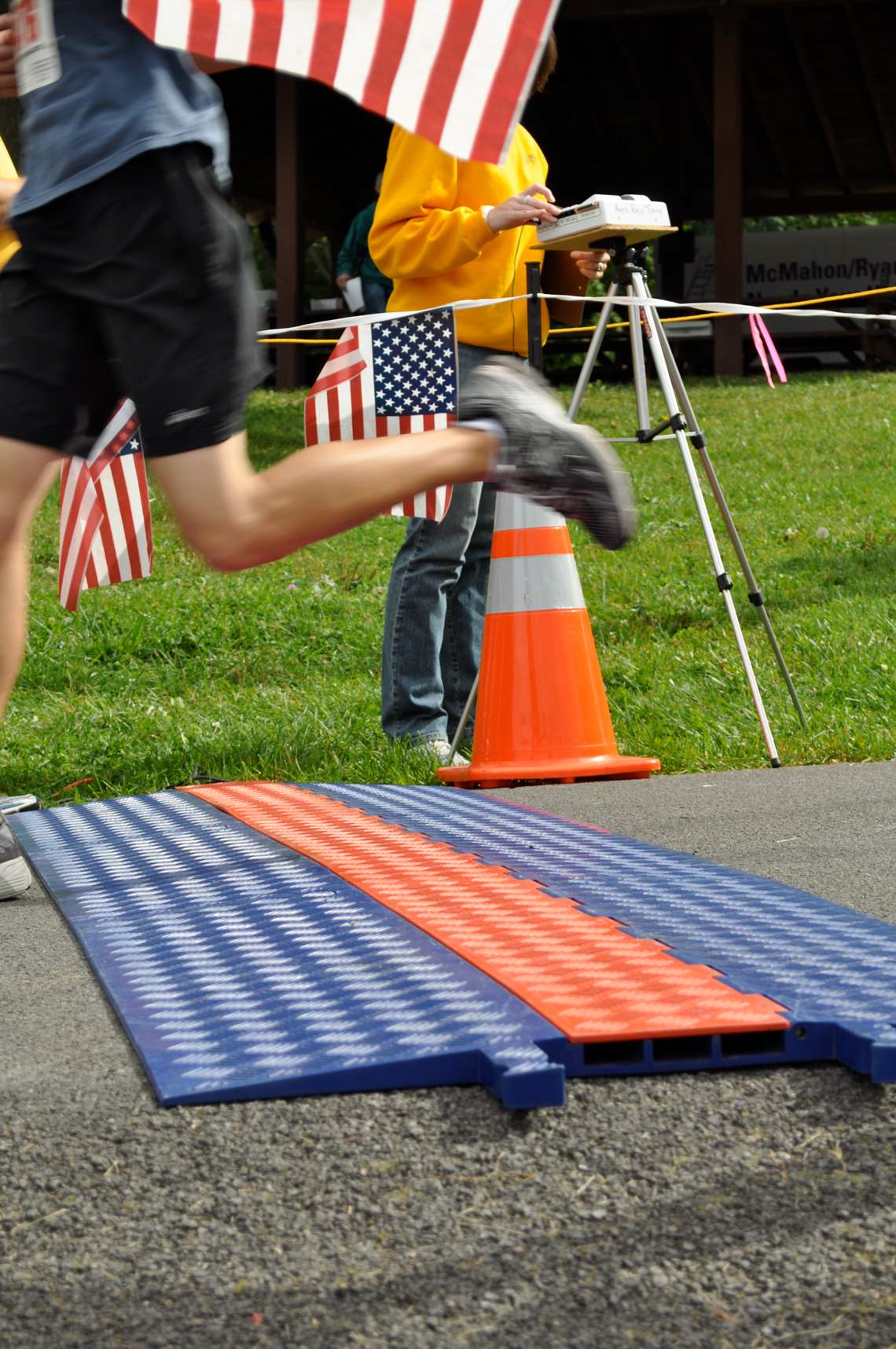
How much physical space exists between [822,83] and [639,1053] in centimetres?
2373

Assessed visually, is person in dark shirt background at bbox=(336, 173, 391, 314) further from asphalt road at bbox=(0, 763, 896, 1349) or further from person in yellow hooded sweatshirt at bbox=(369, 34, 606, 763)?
asphalt road at bbox=(0, 763, 896, 1349)

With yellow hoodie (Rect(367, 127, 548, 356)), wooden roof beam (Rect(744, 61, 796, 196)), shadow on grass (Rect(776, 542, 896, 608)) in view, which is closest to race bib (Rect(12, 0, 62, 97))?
yellow hoodie (Rect(367, 127, 548, 356))

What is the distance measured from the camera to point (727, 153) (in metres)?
19.0

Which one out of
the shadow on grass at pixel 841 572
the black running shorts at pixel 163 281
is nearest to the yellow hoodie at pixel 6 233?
the black running shorts at pixel 163 281

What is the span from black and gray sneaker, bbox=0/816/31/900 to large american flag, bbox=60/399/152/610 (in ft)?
6.84

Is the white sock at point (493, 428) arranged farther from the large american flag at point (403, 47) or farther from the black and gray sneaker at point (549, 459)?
the large american flag at point (403, 47)

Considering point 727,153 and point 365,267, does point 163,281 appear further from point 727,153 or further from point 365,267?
point 727,153

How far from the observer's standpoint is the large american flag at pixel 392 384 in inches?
197

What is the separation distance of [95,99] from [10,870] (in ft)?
5.27

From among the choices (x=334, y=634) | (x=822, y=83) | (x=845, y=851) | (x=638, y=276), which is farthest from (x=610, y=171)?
(x=845, y=851)

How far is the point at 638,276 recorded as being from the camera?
5.01 m

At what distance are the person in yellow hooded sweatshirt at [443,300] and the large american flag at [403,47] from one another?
2.27 meters

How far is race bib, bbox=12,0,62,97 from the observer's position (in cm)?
241

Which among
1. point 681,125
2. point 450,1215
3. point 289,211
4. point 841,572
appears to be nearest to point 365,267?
point 841,572
